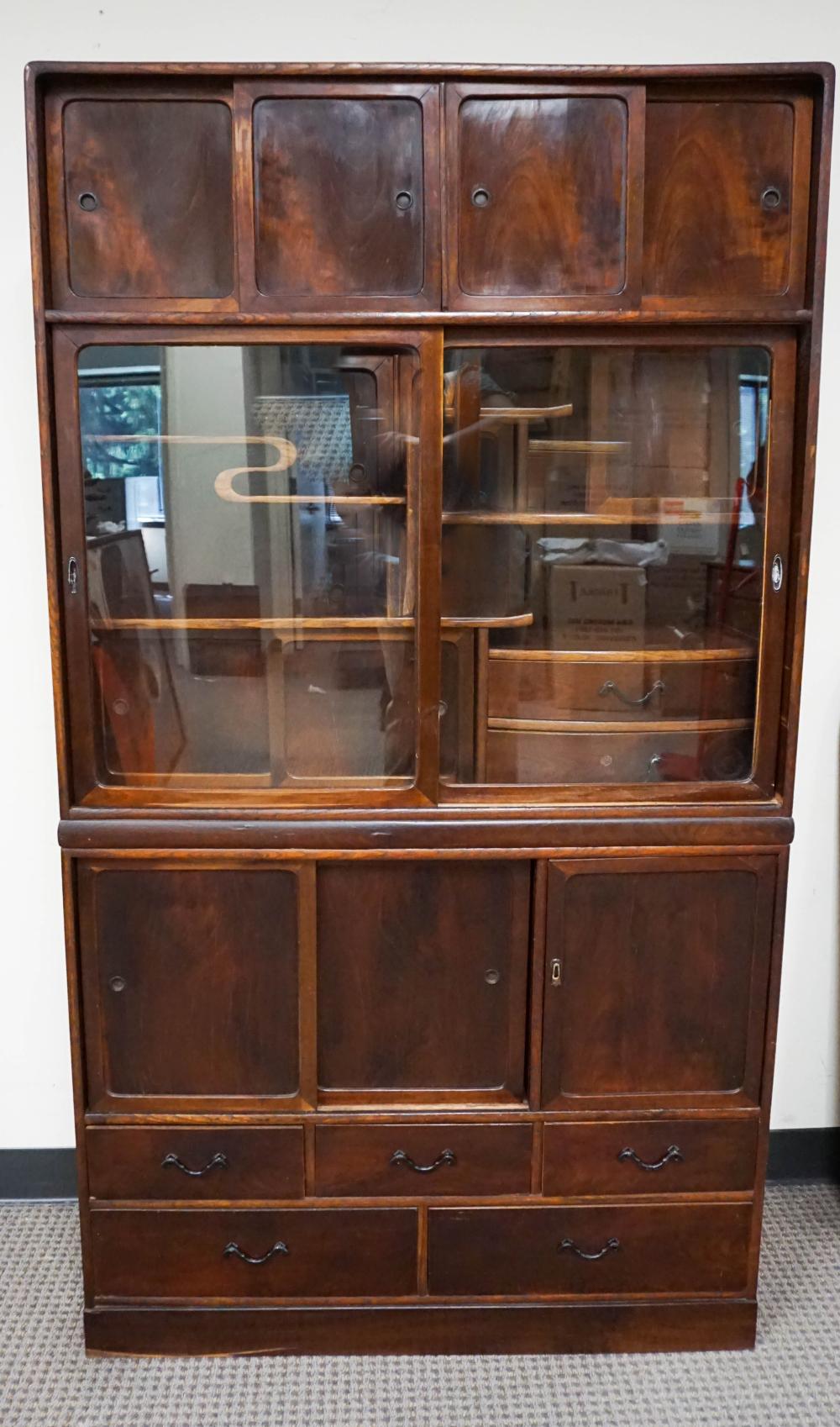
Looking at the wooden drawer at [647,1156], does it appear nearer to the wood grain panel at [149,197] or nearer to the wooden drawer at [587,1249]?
the wooden drawer at [587,1249]

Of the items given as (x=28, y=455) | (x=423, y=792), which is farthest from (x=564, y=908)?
(x=28, y=455)

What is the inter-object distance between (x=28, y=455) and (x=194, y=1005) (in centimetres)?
108

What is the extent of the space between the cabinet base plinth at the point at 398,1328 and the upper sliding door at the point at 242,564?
92 cm

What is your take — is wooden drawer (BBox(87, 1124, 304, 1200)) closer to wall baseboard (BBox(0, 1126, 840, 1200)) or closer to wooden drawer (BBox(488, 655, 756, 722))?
wall baseboard (BBox(0, 1126, 840, 1200))

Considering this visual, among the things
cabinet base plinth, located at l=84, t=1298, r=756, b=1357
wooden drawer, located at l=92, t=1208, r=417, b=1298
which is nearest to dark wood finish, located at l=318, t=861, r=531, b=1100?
wooden drawer, located at l=92, t=1208, r=417, b=1298

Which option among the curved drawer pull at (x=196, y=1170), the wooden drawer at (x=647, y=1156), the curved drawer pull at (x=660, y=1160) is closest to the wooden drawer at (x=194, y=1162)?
the curved drawer pull at (x=196, y=1170)

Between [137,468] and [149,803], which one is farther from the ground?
[137,468]

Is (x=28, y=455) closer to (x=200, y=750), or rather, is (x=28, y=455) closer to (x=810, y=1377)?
(x=200, y=750)

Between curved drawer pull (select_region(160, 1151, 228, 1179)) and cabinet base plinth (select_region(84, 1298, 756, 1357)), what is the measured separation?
26 cm

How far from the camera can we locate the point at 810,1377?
2020 mm

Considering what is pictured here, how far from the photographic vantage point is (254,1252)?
2039mm

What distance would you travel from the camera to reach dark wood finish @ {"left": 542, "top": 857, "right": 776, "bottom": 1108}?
78.0 inches

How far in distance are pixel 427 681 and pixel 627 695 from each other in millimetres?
360

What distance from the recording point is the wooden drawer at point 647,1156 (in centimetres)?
203
